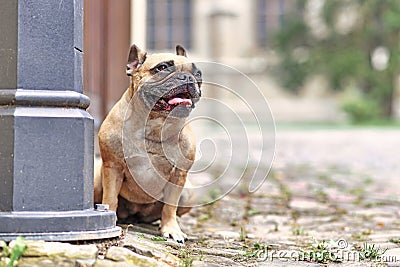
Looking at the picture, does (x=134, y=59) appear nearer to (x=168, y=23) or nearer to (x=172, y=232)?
(x=172, y=232)

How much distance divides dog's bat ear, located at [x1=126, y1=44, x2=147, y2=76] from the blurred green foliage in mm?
18832

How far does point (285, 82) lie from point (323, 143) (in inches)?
432

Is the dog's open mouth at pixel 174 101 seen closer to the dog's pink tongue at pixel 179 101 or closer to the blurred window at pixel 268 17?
the dog's pink tongue at pixel 179 101

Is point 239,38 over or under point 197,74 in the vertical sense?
over

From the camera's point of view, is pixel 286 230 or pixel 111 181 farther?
pixel 286 230

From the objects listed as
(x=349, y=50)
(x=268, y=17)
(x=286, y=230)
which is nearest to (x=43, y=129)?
(x=286, y=230)

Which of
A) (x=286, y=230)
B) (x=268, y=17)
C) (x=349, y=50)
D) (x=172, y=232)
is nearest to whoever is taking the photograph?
(x=172, y=232)

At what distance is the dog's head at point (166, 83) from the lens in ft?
10.6

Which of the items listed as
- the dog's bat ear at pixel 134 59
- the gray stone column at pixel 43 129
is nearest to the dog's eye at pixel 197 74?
the dog's bat ear at pixel 134 59

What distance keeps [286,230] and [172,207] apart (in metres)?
0.94

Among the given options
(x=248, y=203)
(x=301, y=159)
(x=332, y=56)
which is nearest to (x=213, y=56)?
(x=332, y=56)

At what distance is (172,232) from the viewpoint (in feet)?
11.4

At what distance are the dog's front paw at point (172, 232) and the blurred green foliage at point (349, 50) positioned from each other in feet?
61.3

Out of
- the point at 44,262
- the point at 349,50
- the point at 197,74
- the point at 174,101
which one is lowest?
the point at 44,262
